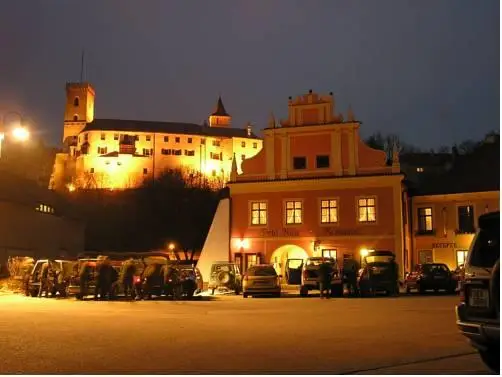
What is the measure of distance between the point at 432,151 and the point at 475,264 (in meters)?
82.5

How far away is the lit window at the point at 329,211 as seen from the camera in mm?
41906

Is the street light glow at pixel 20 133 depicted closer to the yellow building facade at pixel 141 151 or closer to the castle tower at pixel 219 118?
the yellow building facade at pixel 141 151

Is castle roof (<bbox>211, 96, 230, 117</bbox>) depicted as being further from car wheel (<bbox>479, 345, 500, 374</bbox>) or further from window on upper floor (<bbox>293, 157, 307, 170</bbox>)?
car wheel (<bbox>479, 345, 500, 374</bbox>)

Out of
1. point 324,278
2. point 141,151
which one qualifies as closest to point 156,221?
point 324,278

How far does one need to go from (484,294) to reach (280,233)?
112 feet

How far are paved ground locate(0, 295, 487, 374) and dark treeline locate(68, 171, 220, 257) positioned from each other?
53.0m

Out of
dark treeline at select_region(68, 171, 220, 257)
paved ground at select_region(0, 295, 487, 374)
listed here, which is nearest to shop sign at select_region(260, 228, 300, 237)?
paved ground at select_region(0, 295, 487, 374)

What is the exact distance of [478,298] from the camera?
27.7 ft

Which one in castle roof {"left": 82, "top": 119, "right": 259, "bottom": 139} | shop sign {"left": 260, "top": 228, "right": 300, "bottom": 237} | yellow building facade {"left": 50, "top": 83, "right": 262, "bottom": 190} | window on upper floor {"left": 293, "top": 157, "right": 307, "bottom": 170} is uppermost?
castle roof {"left": 82, "top": 119, "right": 259, "bottom": 139}

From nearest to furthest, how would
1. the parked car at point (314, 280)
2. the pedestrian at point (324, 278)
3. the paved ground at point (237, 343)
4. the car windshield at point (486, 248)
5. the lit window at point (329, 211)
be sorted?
1. the car windshield at point (486, 248)
2. the paved ground at point (237, 343)
3. the pedestrian at point (324, 278)
4. the parked car at point (314, 280)
5. the lit window at point (329, 211)

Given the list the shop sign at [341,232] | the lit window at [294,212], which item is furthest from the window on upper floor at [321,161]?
the shop sign at [341,232]

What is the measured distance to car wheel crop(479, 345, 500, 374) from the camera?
848 centimetres

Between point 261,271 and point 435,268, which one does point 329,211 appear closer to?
point 435,268

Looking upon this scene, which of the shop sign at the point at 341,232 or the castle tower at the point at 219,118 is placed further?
the castle tower at the point at 219,118
